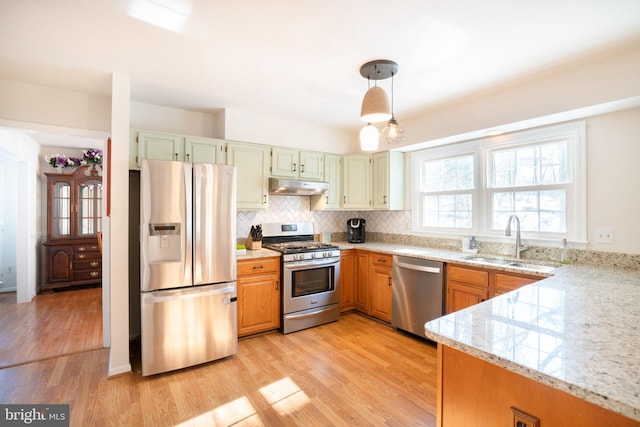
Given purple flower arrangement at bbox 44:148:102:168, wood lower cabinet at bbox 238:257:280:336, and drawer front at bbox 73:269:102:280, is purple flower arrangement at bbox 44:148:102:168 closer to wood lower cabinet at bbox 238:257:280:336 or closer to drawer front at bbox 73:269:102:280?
drawer front at bbox 73:269:102:280

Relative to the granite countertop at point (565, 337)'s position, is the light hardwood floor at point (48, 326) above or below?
below

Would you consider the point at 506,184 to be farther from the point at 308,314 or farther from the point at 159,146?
the point at 159,146

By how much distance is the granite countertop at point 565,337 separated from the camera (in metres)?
0.81

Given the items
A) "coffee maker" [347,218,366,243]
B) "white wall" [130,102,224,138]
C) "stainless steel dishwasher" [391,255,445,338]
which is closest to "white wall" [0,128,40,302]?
"white wall" [130,102,224,138]

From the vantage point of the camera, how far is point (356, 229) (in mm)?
4289

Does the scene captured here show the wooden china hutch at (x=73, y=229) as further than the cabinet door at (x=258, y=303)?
Yes

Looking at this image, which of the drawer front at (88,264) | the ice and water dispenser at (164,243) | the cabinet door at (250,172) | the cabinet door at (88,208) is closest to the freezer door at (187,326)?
the ice and water dispenser at (164,243)

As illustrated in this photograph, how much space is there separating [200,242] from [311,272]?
4.40 ft

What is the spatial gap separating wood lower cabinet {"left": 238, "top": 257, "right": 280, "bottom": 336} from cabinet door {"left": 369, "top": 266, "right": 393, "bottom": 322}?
1176 millimetres

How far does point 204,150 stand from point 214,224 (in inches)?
38.0

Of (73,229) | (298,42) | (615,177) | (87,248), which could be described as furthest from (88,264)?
(615,177)

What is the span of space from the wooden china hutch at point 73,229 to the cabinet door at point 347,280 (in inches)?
170

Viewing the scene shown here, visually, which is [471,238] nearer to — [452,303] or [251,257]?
[452,303]

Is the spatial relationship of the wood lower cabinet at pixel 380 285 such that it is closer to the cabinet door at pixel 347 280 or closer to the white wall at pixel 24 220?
the cabinet door at pixel 347 280
